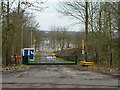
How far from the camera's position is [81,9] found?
76.3ft

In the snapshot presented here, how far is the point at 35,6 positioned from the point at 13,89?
14407 mm

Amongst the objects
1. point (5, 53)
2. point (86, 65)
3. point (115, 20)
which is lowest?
point (86, 65)

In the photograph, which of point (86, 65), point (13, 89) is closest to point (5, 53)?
point (86, 65)

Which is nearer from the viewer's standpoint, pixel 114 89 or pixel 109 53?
pixel 114 89

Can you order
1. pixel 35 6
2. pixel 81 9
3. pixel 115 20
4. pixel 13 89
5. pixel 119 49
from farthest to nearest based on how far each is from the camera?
1. pixel 81 9
2. pixel 35 6
3. pixel 115 20
4. pixel 119 49
5. pixel 13 89

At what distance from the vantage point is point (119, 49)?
1798cm

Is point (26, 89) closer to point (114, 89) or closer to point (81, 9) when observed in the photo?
point (114, 89)

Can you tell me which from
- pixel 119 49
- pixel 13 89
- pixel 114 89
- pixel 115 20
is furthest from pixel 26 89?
pixel 115 20

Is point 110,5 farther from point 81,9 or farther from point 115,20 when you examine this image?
point 81,9

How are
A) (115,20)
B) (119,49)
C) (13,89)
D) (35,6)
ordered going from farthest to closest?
1. (35,6)
2. (115,20)
3. (119,49)
4. (13,89)

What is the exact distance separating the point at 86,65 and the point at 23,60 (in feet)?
25.1

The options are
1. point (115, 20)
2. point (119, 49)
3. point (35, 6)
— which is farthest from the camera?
point (35, 6)

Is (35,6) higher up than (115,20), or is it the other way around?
(35,6)

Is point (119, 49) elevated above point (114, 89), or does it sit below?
above
